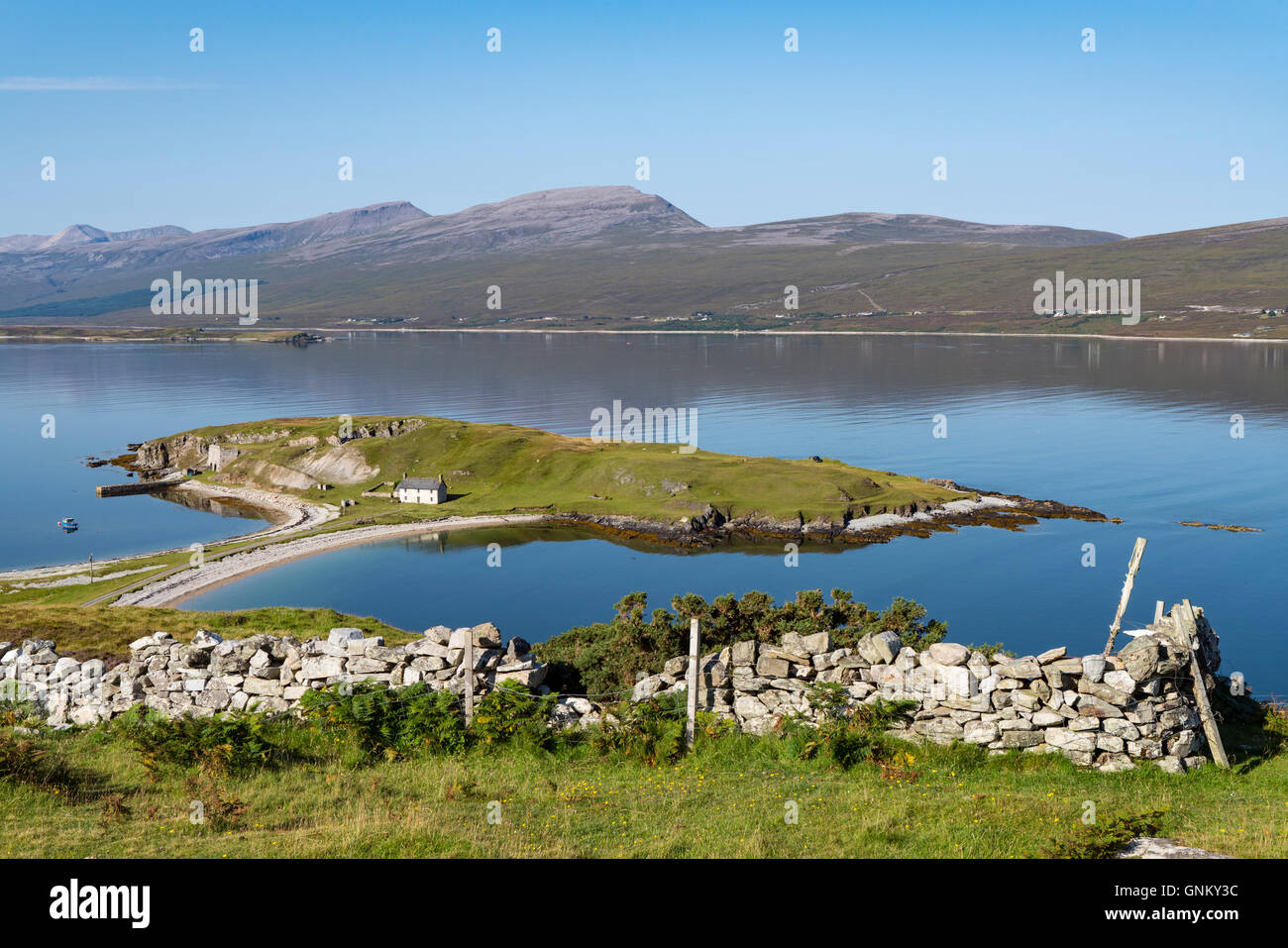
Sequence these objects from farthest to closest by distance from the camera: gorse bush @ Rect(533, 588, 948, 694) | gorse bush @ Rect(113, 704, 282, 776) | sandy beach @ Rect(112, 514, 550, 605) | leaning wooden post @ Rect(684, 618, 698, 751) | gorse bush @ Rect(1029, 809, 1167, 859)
Result: sandy beach @ Rect(112, 514, 550, 605)
gorse bush @ Rect(533, 588, 948, 694)
leaning wooden post @ Rect(684, 618, 698, 751)
gorse bush @ Rect(113, 704, 282, 776)
gorse bush @ Rect(1029, 809, 1167, 859)

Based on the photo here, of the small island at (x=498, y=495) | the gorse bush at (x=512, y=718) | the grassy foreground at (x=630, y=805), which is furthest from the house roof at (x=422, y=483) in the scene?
the gorse bush at (x=512, y=718)

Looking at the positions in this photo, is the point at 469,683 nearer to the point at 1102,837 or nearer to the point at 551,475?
the point at 1102,837

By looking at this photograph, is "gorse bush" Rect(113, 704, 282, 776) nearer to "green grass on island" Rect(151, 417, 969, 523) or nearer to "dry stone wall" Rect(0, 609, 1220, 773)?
"dry stone wall" Rect(0, 609, 1220, 773)

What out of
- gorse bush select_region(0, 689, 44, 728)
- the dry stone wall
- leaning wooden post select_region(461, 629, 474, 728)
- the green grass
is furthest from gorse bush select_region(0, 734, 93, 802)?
the green grass

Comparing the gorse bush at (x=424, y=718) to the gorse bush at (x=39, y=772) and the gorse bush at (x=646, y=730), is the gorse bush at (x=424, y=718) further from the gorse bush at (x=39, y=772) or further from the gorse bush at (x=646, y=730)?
the gorse bush at (x=39, y=772)

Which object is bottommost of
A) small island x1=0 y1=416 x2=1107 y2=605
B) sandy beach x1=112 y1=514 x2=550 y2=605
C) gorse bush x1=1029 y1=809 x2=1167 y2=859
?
sandy beach x1=112 y1=514 x2=550 y2=605

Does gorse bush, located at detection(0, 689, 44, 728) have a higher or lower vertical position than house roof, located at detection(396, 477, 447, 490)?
higher

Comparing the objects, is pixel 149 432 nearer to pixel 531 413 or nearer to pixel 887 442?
pixel 531 413
